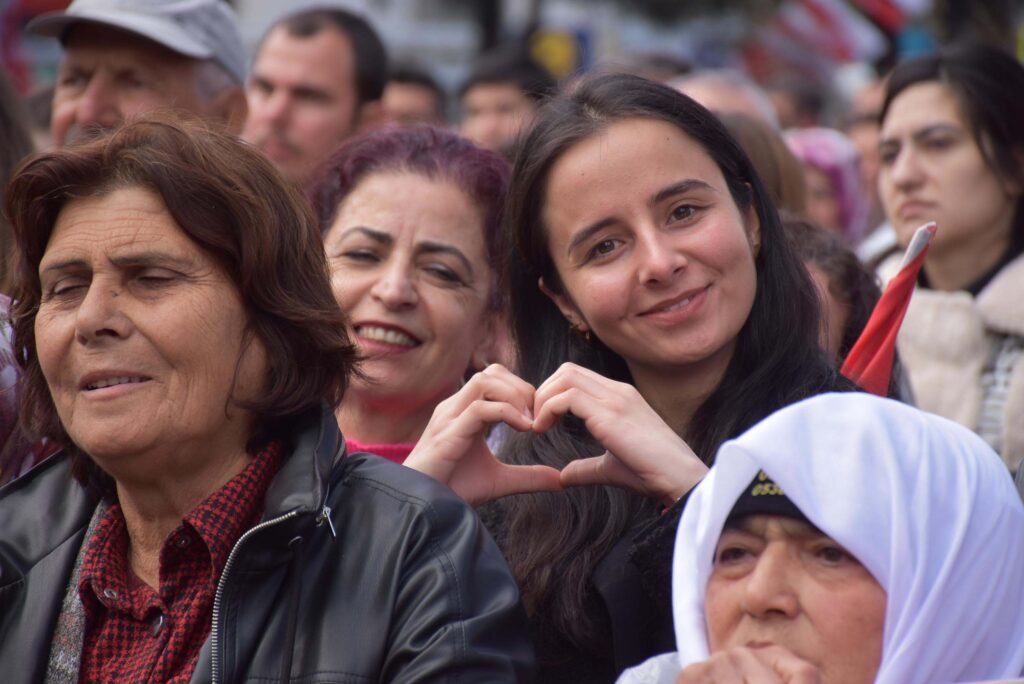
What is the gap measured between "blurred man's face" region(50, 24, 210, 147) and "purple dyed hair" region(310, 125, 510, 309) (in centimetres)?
126

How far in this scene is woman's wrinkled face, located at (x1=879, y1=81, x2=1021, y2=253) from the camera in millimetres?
5512

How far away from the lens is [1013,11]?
1283cm

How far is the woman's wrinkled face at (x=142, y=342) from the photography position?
3045 mm

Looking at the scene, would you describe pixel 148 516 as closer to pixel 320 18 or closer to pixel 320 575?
pixel 320 575

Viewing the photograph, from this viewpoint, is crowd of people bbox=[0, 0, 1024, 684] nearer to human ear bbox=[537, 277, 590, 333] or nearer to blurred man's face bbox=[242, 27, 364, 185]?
human ear bbox=[537, 277, 590, 333]

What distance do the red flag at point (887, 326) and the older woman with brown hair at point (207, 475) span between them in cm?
128

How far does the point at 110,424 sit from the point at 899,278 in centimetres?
192

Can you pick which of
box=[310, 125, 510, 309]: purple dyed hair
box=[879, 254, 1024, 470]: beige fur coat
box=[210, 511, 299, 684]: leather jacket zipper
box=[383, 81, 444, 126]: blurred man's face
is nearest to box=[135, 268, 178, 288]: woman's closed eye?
box=[210, 511, 299, 684]: leather jacket zipper

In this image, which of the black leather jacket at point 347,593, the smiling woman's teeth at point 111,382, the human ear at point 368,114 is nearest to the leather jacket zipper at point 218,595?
the black leather jacket at point 347,593

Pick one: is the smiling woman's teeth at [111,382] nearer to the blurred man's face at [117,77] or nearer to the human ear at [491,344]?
the human ear at [491,344]

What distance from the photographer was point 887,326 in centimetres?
383

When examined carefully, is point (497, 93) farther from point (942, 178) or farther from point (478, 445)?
point (478, 445)

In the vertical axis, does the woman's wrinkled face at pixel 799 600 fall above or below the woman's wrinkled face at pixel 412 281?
below

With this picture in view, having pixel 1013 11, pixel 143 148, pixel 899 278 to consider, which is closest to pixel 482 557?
pixel 143 148
